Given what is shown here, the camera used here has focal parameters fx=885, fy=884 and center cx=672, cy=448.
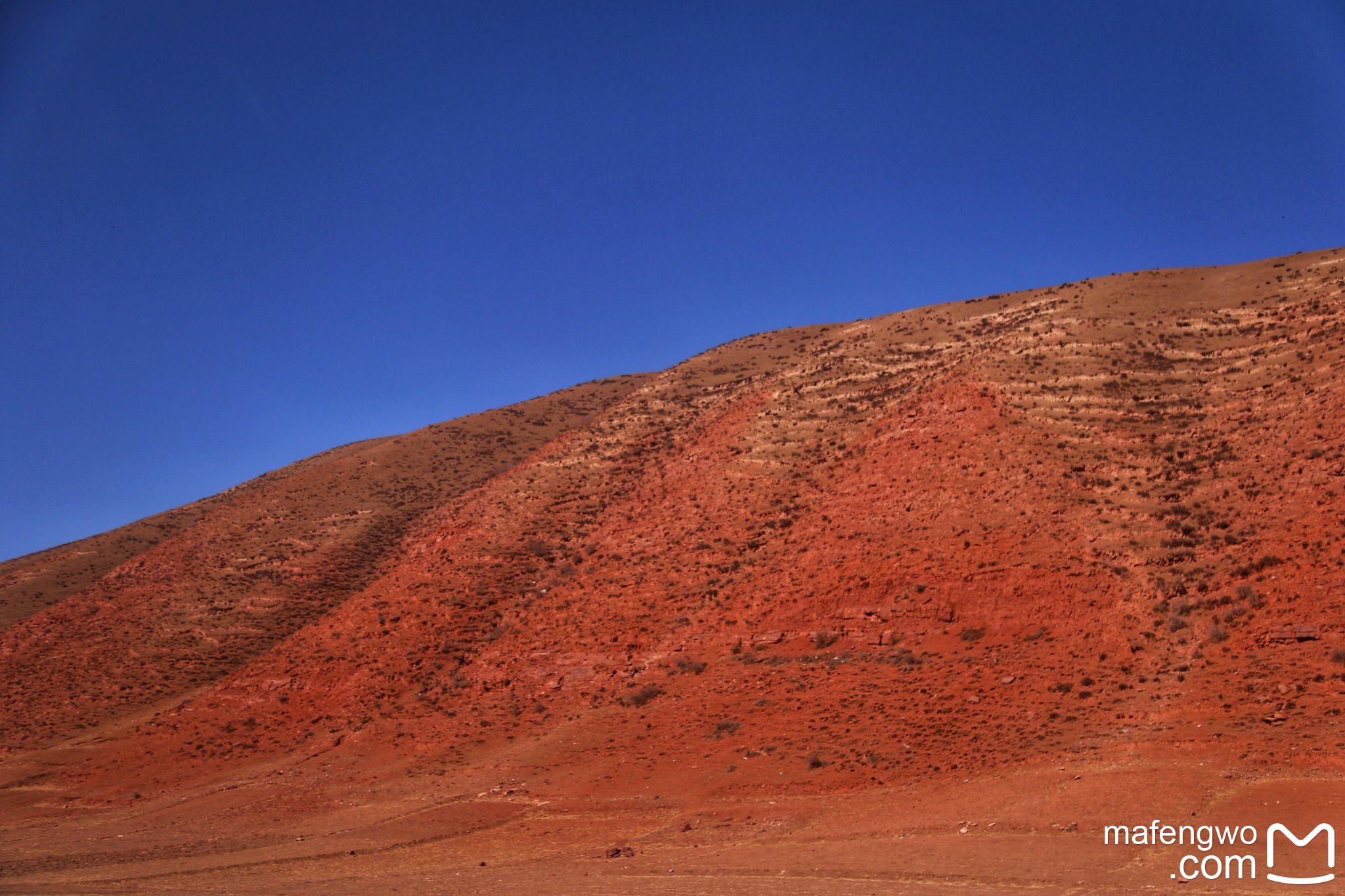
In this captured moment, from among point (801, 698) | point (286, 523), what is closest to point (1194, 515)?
point (801, 698)

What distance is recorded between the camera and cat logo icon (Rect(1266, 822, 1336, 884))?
11.2 meters

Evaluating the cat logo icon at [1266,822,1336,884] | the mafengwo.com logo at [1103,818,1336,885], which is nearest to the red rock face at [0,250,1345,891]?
the cat logo icon at [1266,822,1336,884]

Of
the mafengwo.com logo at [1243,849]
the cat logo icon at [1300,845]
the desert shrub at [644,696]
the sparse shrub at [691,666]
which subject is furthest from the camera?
the sparse shrub at [691,666]

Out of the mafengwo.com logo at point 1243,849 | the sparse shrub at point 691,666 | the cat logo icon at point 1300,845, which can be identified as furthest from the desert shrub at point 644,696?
the cat logo icon at point 1300,845

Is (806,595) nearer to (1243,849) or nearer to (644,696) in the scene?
(644,696)

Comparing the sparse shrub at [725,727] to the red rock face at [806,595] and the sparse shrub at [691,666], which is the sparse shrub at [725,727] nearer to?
the red rock face at [806,595]

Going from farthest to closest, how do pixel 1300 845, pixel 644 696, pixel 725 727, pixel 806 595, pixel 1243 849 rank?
Result: pixel 806 595 → pixel 644 696 → pixel 725 727 → pixel 1243 849 → pixel 1300 845

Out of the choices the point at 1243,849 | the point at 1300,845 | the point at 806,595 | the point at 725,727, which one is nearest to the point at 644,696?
the point at 725,727

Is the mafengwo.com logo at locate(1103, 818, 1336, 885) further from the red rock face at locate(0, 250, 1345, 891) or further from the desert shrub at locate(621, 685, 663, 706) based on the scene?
the desert shrub at locate(621, 685, 663, 706)

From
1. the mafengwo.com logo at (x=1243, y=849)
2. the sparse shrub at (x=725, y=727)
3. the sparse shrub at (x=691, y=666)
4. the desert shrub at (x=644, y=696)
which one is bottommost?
the mafengwo.com logo at (x=1243, y=849)

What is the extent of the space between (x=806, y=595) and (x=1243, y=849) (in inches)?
632

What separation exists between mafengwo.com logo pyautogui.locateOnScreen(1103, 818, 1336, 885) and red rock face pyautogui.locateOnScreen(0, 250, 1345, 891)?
3.00 meters

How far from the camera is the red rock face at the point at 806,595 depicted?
20.7 metres

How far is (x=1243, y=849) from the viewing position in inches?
496
